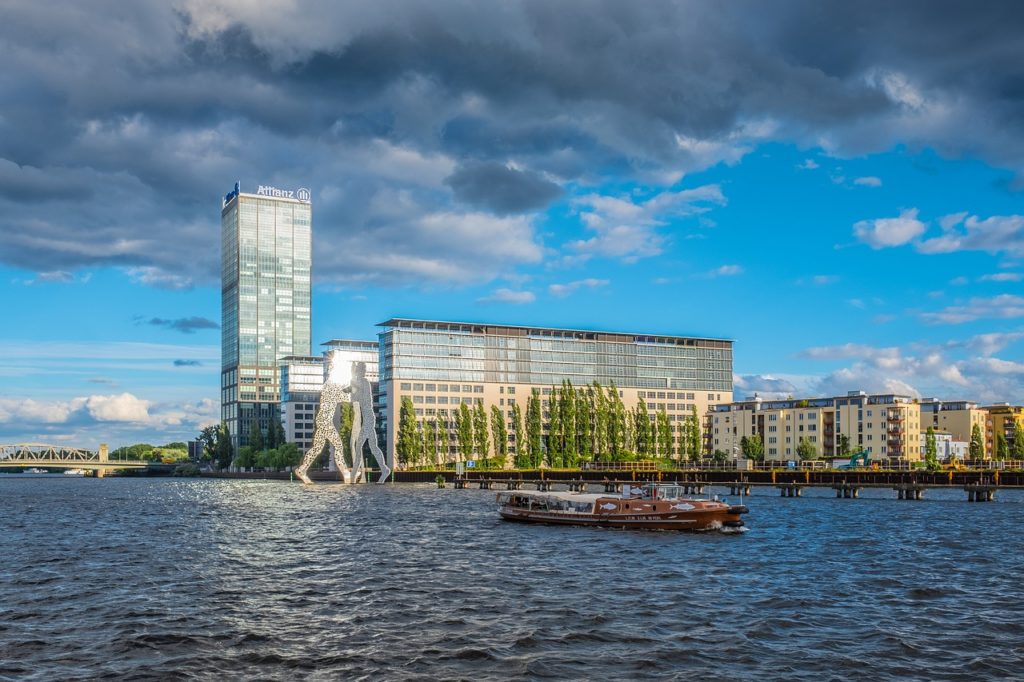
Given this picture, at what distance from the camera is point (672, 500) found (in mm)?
87125

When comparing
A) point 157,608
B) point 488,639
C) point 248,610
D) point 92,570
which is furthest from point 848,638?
point 92,570

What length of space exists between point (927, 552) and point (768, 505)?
60.2 meters

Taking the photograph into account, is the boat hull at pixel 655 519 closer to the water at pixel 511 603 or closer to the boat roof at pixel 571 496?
the boat roof at pixel 571 496

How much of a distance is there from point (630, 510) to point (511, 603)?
44.7 m

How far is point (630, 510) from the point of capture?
8869 centimetres

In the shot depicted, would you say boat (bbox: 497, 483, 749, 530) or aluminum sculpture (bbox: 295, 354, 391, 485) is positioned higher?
aluminum sculpture (bbox: 295, 354, 391, 485)

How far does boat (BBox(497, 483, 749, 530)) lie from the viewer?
8400cm

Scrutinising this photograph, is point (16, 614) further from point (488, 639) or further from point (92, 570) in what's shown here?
point (488, 639)

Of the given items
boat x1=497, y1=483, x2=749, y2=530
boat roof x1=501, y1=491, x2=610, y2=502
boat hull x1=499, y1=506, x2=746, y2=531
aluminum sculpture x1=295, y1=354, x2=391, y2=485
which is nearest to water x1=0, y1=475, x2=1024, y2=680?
boat hull x1=499, y1=506, x2=746, y2=531

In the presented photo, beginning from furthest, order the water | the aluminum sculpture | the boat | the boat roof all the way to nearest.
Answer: the aluminum sculpture → the boat roof → the boat → the water

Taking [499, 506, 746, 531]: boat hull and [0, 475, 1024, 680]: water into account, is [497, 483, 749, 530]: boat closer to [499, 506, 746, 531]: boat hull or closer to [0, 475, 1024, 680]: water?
[499, 506, 746, 531]: boat hull

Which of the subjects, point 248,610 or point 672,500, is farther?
point 672,500

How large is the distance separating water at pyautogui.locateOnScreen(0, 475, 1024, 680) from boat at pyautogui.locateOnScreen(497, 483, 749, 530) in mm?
2989

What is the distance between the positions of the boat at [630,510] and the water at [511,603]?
9.81 ft
